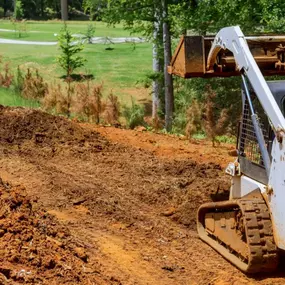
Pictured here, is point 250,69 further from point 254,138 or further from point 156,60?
point 156,60

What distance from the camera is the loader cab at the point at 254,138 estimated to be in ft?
21.7

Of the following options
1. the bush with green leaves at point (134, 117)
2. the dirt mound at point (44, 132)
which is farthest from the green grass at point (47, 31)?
the dirt mound at point (44, 132)

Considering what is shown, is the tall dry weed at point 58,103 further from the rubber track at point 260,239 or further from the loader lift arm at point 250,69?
the rubber track at point 260,239

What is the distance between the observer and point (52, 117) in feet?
44.6

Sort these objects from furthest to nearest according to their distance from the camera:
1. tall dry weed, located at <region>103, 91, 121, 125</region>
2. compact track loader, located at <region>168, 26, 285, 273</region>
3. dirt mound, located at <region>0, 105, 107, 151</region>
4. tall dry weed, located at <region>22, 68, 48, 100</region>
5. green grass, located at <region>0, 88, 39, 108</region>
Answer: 1. tall dry weed, located at <region>22, 68, 48, 100</region>
2. green grass, located at <region>0, 88, 39, 108</region>
3. tall dry weed, located at <region>103, 91, 121, 125</region>
4. dirt mound, located at <region>0, 105, 107, 151</region>
5. compact track loader, located at <region>168, 26, 285, 273</region>

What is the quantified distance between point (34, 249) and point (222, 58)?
150 inches

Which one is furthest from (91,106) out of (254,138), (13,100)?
(254,138)

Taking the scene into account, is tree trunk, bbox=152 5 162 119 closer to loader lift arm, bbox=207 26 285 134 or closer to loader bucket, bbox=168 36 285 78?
loader bucket, bbox=168 36 285 78

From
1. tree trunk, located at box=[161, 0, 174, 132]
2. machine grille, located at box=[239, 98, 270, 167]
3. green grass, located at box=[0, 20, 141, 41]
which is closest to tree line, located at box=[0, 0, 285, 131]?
tree trunk, located at box=[161, 0, 174, 132]

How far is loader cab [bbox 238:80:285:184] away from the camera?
6.61 metres

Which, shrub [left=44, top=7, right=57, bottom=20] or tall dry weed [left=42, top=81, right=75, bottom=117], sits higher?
shrub [left=44, top=7, right=57, bottom=20]

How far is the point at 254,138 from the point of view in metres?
6.95

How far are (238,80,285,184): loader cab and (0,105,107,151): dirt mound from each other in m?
5.40

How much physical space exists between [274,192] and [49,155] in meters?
6.26
